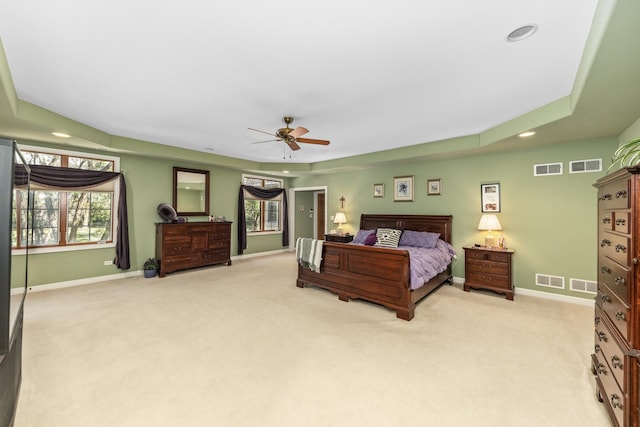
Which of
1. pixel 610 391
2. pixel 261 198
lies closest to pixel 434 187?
pixel 610 391

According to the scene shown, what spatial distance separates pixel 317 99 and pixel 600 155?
4022 millimetres

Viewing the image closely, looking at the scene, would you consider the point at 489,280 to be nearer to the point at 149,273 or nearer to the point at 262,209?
the point at 262,209

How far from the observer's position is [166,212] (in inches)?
212

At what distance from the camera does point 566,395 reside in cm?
192

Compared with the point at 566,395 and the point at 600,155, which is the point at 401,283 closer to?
the point at 566,395

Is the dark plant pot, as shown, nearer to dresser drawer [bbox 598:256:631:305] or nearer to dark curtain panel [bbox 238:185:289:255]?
dark curtain panel [bbox 238:185:289:255]

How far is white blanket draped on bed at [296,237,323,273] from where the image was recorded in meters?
4.23

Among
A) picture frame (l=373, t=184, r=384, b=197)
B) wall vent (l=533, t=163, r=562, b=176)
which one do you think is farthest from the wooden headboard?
wall vent (l=533, t=163, r=562, b=176)

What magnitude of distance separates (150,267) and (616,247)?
6188 mm

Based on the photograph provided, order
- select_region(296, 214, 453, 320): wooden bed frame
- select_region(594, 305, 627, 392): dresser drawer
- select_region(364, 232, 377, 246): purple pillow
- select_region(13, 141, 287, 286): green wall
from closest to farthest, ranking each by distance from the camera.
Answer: select_region(594, 305, 627, 392): dresser drawer < select_region(296, 214, 453, 320): wooden bed frame < select_region(13, 141, 287, 286): green wall < select_region(364, 232, 377, 246): purple pillow

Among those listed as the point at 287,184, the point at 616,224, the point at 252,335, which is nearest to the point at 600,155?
the point at 616,224

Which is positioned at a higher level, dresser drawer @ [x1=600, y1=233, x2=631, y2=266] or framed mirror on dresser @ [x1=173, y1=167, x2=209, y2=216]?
framed mirror on dresser @ [x1=173, y1=167, x2=209, y2=216]

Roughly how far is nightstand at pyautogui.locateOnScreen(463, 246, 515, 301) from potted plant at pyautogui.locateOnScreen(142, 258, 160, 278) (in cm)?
566

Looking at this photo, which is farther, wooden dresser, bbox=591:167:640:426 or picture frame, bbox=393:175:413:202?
picture frame, bbox=393:175:413:202
